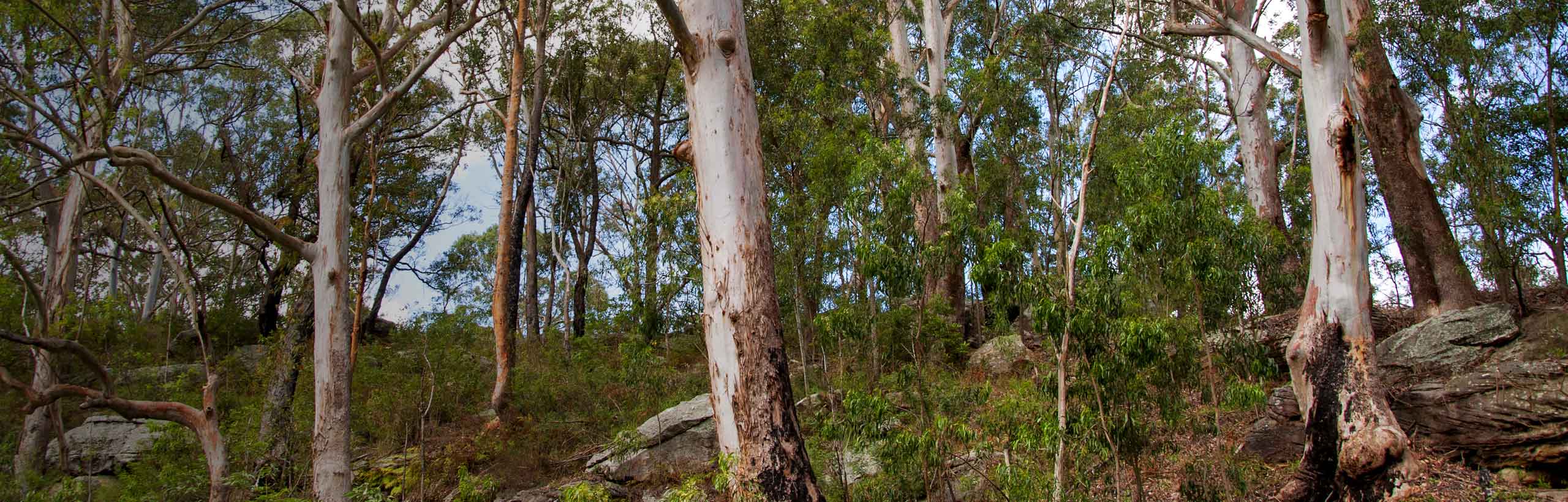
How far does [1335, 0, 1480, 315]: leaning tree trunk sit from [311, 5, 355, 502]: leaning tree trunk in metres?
10.8

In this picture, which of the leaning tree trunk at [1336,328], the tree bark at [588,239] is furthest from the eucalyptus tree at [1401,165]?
the tree bark at [588,239]

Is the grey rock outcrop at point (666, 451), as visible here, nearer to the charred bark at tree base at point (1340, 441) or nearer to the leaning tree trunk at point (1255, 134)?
the charred bark at tree base at point (1340, 441)

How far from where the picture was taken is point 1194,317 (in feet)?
23.1

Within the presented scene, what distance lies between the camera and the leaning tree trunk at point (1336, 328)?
6.80 meters

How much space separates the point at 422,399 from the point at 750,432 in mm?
7549

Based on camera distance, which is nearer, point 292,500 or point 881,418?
point 881,418

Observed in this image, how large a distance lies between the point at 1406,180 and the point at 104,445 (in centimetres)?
1717

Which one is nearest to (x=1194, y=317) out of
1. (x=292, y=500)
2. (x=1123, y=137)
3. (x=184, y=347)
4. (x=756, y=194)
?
(x=756, y=194)

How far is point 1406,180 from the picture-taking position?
31.7 feet

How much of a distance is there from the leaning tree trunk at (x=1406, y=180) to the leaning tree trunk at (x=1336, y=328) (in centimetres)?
156

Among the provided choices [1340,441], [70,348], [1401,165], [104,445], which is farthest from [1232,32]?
[104,445]

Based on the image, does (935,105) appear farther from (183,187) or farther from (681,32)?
(183,187)

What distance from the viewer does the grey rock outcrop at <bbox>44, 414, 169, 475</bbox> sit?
11.8 metres

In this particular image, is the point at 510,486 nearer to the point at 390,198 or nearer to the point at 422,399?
the point at 422,399
